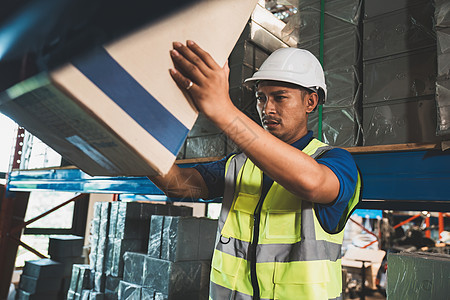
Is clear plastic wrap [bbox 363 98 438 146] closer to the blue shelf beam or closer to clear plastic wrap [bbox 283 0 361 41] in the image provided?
the blue shelf beam

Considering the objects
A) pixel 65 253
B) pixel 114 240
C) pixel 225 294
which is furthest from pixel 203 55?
pixel 65 253

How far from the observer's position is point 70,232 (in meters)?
7.82

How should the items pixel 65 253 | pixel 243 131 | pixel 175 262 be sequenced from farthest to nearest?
pixel 65 253, pixel 175 262, pixel 243 131

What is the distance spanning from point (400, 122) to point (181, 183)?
1.10m

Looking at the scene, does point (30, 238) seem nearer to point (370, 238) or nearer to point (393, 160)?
point (393, 160)

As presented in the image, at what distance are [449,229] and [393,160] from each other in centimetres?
873

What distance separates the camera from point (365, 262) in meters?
7.12

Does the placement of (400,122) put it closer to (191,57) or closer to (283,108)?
(283,108)

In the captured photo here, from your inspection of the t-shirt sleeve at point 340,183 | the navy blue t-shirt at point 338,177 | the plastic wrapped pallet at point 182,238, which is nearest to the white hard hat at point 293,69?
the navy blue t-shirt at point 338,177

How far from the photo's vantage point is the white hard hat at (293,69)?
148 cm

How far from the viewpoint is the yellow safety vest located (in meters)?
1.26

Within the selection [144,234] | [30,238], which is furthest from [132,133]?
[30,238]

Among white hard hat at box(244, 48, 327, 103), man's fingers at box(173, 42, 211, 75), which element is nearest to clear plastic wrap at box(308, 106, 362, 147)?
white hard hat at box(244, 48, 327, 103)

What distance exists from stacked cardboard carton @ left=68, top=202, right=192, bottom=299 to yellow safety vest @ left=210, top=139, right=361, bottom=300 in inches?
93.2
